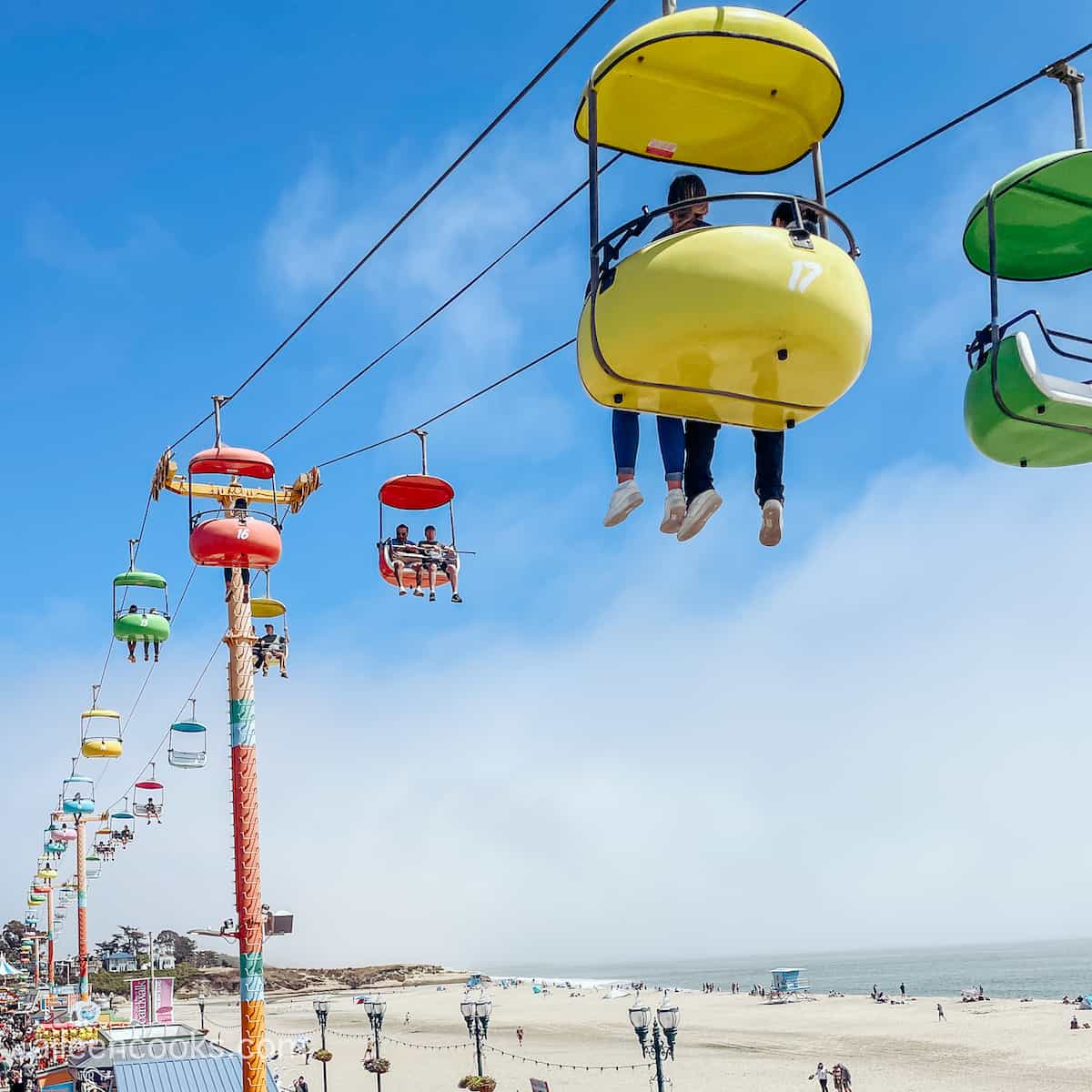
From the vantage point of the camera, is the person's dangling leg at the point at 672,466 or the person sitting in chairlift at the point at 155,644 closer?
the person's dangling leg at the point at 672,466

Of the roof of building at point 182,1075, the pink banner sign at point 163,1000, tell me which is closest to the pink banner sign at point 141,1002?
the pink banner sign at point 163,1000

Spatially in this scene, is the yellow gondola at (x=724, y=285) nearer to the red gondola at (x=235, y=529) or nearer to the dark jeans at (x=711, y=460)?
the dark jeans at (x=711, y=460)

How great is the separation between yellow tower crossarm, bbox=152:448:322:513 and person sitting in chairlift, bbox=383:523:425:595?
8.28 feet

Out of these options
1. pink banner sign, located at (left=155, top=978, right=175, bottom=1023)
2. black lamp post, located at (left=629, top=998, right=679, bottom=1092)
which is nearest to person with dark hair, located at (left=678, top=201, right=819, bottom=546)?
black lamp post, located at (left=629, top=998, right=679, bottom=1092)

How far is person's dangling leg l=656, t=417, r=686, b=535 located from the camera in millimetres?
5957

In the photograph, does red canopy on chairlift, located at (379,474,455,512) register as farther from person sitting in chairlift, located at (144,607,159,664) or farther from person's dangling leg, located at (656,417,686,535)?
person's dangling leg, located at (656,417,686,535)

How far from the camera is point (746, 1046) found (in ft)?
155

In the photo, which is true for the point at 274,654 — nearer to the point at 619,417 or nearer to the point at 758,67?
the point at 619,417

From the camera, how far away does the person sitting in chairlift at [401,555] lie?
1658cm

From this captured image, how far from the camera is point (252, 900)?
16.8 meters

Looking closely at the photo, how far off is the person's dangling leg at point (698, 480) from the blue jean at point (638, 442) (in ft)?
0.15

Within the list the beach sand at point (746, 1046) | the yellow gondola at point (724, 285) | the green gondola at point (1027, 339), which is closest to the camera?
the yellow gondola at point (724, 285)

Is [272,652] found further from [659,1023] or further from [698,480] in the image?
[698,480]

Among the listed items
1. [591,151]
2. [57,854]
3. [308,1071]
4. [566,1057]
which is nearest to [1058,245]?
[591,151]
